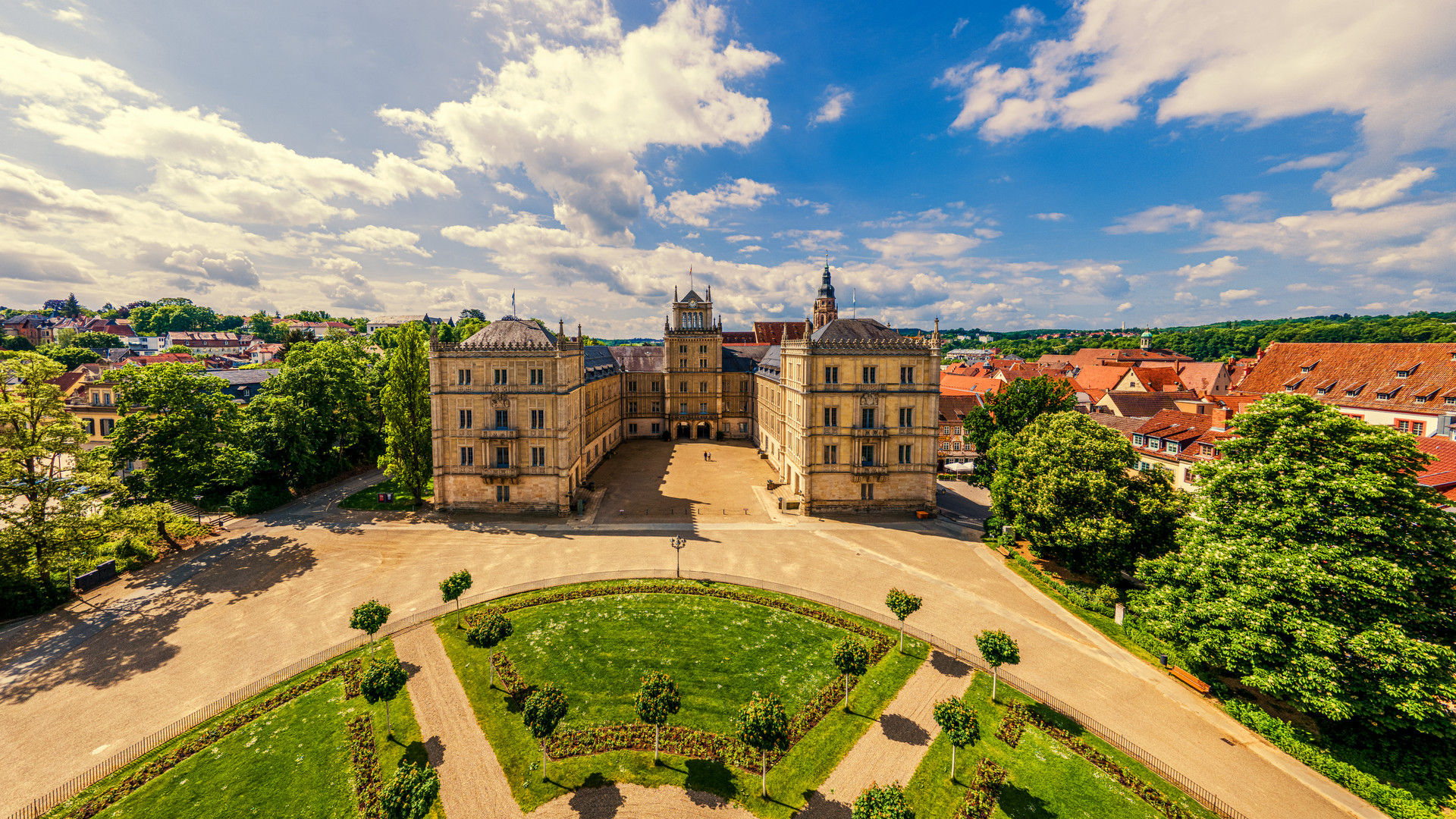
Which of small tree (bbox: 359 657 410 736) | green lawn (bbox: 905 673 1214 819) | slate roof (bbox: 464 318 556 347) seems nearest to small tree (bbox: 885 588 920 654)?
green lawn (bbox: 905 673 1214 819)

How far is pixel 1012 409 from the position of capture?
5172 cm

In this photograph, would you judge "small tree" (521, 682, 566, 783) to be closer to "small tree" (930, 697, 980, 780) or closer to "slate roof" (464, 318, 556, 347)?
"small tree" (930, 697, 980, 780)

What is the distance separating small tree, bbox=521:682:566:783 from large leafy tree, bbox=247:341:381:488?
161 ft

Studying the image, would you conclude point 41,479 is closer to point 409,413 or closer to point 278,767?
point 409,413

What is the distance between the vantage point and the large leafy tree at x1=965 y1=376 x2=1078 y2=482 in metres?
50.8

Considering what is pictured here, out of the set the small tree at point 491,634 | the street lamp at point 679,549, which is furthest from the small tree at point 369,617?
the street lamp at point 679,549

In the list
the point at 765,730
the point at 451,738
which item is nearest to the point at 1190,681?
the point at 765,730

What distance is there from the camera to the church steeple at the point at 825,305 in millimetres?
111438

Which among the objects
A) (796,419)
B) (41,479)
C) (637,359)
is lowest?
(41,479)

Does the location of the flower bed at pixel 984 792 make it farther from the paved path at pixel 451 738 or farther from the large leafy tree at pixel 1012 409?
the large leafy tree at pixel 1012 409

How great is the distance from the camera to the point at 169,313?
195 metres

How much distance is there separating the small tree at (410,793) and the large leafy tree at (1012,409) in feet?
162

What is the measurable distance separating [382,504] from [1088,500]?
64.3m

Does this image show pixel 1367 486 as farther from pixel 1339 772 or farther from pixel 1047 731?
pixel 1047 731
